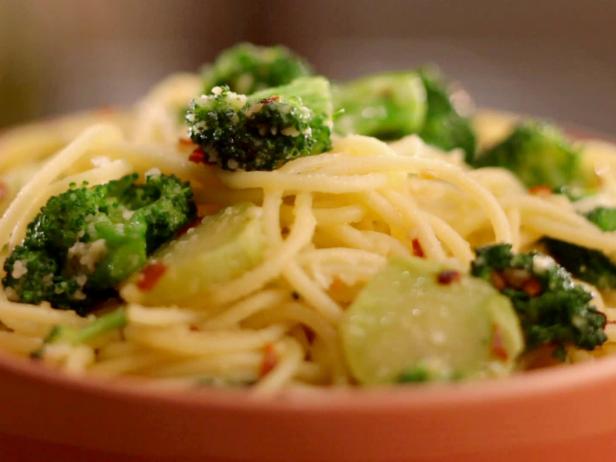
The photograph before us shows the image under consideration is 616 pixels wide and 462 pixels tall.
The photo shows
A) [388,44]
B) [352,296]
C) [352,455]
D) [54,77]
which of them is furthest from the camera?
[388,44]

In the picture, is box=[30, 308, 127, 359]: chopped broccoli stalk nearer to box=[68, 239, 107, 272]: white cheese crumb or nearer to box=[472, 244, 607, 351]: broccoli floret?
box=[68, 239, 107, 272]: white cheese crumb

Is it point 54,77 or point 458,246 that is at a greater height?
point 458,246

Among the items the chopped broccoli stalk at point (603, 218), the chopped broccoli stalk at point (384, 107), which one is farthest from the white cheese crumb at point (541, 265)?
the chopped broccoli stalk at point (384, 107)

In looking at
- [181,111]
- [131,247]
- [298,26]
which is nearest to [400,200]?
[131,247]

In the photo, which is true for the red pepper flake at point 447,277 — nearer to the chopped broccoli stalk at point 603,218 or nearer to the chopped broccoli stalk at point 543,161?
the chopped broccoli stalk at point 603,218

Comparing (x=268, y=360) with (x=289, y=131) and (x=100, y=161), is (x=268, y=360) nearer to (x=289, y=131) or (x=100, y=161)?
(x=289, y=131)

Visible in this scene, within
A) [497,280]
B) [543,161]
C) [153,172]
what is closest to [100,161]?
[153,172]

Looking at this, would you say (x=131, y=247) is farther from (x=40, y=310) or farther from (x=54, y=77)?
(x=54, y=77)
